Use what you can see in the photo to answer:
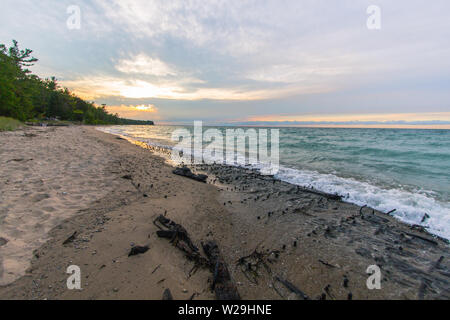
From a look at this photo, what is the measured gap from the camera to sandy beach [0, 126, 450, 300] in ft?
9.54

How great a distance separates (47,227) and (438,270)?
28.3 ft

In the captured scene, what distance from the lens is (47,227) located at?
3.97 metres

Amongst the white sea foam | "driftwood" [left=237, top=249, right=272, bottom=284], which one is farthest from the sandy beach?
the white sea foam

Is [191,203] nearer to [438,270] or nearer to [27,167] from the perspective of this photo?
[438,270]

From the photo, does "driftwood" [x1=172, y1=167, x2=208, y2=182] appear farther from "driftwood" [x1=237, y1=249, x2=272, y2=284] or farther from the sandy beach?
"driftwood" [x1=237, y1=249, x2=272, y2=284]

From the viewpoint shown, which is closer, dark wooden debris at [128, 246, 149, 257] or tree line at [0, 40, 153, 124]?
dark wooden debris at [128, 246, 149, 257]

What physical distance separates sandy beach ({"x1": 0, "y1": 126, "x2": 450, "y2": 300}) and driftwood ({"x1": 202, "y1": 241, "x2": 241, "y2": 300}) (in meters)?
0.18

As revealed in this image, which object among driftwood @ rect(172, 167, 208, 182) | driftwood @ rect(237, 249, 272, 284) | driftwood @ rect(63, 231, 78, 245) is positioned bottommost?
driftwood @ rect(237, 249, 272, 284)

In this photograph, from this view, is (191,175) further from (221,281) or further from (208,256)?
(221,281)

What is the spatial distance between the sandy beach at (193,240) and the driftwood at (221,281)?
0.18 metres

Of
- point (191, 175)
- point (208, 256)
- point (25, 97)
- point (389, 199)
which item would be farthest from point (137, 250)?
point (25, 97)

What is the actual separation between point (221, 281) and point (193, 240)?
1.50m

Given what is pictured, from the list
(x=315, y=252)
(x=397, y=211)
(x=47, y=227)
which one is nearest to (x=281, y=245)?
(x=315, y=252)

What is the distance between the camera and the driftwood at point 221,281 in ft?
9.33
